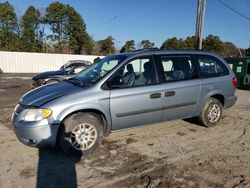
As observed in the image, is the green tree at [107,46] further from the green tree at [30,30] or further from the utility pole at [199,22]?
the utility pole at [199,22]

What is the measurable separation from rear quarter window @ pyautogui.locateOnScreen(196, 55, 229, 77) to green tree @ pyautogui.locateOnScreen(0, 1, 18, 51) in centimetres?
3821

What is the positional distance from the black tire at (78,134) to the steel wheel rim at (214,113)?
2900 mm

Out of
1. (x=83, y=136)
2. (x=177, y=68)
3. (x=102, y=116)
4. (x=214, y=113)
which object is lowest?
(x=83, y=136)

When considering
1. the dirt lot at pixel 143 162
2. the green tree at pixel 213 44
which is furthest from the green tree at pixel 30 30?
the dirt lot at pixel 143 162

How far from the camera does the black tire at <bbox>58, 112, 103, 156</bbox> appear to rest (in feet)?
15.4

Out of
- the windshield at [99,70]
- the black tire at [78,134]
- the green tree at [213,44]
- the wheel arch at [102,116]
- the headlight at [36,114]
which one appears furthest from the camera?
the green tree at [213,44]

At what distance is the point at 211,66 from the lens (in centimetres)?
654

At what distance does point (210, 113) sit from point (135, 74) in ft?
7.48

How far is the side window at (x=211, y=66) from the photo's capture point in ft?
20.6

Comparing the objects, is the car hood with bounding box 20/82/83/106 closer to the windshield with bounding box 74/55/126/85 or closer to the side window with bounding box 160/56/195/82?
the windshield with bounding box 74/55/126/85

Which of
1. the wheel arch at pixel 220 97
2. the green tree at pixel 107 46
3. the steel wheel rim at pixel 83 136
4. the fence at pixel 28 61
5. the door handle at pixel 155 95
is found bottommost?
the steel wheel rim at pixel 83 136

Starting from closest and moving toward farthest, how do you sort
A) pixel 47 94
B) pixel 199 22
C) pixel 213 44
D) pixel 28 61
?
pixel 47 94 < pixel 199 22 < pixel 28 61 < pixel 213 44

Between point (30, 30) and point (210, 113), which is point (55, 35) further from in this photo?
point (210, 113)

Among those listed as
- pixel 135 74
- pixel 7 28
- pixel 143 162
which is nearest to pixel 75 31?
pixel 7 28
